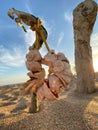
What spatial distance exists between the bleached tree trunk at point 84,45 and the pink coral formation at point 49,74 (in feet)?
19.9

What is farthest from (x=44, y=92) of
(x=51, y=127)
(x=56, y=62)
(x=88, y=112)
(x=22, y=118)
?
(x=88, y=112)

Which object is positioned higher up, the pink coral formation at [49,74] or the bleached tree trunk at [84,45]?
the bleached tree trunk at [84,45]

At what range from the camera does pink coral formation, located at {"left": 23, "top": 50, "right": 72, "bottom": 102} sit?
1860mm

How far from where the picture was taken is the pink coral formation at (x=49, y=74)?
1.86 m

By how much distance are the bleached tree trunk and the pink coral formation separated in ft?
19.9

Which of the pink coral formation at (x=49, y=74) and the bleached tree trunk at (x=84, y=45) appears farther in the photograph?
the bleached tree trunk at (x=84, y=45)

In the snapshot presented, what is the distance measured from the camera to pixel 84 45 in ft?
26.3

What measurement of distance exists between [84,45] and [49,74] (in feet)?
20.5

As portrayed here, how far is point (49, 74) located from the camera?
194cm

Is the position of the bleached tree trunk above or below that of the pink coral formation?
above

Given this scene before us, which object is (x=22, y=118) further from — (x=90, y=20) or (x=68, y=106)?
(x=90, y=20)

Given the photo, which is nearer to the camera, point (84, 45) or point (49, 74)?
point (49, 74)

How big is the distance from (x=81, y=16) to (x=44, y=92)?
6.65m

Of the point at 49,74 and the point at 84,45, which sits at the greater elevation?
the point at 84,45
